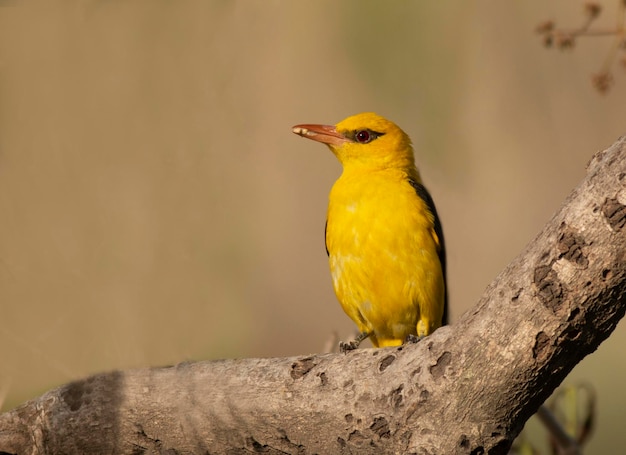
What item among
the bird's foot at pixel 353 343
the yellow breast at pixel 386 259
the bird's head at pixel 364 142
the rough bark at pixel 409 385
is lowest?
the rough bark at pixel 409 385

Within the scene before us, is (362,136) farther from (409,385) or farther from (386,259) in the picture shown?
(409,385)

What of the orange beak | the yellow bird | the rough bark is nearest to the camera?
the rough bark

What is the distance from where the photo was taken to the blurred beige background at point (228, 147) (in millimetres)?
2996

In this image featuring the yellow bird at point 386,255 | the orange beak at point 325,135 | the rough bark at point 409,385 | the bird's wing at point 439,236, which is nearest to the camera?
the rough bark at point 409,385

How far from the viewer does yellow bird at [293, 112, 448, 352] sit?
14.1 ft

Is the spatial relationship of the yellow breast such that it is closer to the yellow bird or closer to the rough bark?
the yellow bird

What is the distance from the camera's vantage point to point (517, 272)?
7.98 ft

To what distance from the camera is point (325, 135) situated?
4.82 meters

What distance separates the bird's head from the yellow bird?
0.26 ft

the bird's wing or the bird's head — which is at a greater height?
the bird's head

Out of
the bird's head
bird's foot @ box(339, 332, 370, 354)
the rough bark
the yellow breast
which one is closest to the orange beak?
the bird's head

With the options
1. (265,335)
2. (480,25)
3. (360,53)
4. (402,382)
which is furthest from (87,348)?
(480,25)

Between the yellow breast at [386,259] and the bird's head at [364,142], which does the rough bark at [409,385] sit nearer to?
the yellow breast at [386,259]

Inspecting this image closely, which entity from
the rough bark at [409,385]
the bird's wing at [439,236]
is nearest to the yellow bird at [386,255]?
the bird's wing at [439,236]
